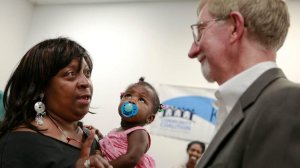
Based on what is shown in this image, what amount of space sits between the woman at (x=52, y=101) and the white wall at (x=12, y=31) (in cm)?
371

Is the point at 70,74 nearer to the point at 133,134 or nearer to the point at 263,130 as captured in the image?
the point at 133,134

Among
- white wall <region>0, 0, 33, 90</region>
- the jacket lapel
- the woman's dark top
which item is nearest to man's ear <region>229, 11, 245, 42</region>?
the jacket lapel

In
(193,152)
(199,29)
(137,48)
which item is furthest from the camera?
(137,48)

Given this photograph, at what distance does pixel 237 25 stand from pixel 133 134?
830 millimetres

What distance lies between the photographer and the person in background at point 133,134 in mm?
1566

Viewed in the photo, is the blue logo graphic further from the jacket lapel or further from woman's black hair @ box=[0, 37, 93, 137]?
the jacket lapel

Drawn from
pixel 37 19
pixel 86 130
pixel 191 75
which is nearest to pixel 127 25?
pixel 191 75

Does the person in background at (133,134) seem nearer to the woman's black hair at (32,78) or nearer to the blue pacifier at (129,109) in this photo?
the blue pacifier at (129,109)

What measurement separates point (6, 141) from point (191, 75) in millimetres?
3056

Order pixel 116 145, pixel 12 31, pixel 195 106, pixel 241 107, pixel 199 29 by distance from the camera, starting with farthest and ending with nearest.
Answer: pixel 12 31
pixel 195 106
pixel 116 145
pixel 199 29
pixel 241 107

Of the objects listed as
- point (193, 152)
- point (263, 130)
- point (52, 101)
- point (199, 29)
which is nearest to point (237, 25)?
point (199, 29)

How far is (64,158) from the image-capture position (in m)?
1.23

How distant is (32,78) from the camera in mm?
1323

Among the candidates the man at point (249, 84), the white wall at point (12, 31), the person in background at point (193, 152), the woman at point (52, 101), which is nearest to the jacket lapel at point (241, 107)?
the man at point (249, 84)
